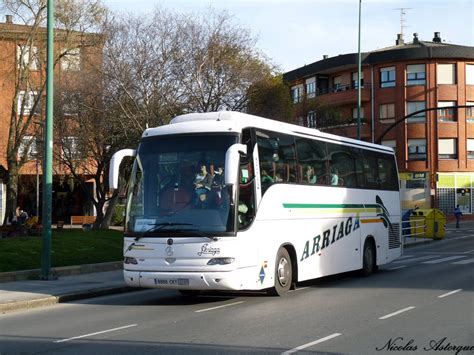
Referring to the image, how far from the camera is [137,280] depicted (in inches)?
490

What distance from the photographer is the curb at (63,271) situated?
53.5 ft

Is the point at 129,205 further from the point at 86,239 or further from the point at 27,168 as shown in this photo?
the point at 27,168

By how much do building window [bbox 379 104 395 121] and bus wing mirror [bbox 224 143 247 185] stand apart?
50.0m

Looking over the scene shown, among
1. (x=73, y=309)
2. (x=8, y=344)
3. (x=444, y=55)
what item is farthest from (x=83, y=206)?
(x=8, y=344)

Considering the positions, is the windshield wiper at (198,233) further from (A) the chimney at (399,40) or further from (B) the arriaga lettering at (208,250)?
(A) the chimney at (399,40)

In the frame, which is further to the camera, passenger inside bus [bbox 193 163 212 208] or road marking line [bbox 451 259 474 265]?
road marking line [bbox 451 259 474 265]

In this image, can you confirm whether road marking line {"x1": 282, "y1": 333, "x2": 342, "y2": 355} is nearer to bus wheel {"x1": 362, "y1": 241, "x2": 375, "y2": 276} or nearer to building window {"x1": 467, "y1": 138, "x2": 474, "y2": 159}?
bus wheel {"x1": 362, "y1": 241, "x2": 375, "y2": 276}

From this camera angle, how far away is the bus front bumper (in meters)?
11.8

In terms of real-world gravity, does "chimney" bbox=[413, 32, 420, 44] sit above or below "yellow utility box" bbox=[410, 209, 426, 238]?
above

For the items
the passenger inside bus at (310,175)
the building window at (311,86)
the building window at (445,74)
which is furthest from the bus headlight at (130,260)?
the building window at (311,86)

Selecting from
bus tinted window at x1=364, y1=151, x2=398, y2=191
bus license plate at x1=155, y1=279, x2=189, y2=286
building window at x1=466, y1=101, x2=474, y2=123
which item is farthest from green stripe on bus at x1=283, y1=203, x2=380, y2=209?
building window at x1=466, y1=101, x2=474, y2=123

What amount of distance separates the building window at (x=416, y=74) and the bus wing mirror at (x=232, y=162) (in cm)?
5042

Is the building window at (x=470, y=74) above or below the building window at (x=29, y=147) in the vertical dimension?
above

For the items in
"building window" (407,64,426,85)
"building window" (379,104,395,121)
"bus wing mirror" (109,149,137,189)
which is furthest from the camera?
"building window" (379,104,395,121)
